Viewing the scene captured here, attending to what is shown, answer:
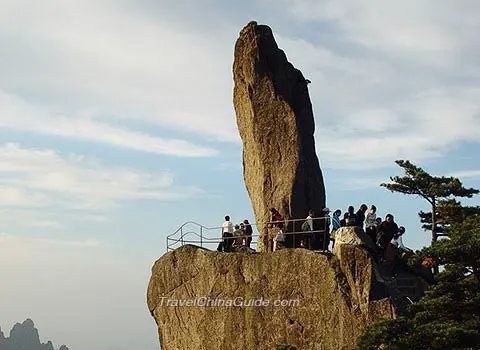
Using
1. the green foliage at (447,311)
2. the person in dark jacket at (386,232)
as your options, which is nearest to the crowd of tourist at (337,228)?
the person in dark jacket at (386,232)

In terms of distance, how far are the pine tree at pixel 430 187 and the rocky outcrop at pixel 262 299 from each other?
538cm

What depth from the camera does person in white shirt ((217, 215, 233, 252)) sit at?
25109 millimetres

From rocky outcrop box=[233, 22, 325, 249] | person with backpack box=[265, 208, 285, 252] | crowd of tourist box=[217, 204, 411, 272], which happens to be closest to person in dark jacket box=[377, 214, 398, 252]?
crowd of tourist box=[217, 204, 411, 272]

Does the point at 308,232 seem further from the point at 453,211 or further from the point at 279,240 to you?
the point at 453,211

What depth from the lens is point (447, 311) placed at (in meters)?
17.0

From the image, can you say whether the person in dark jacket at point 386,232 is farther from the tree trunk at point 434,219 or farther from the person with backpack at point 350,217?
the tree trunk at point 434,219

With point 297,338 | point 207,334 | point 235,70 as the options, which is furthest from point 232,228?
point 235,70

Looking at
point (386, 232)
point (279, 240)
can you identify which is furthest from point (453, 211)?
point (279, 240)

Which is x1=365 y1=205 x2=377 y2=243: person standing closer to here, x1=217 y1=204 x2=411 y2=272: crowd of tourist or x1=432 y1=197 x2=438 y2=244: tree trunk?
x1=217 y1=204 x2=411 y2=272: crowd of tourist

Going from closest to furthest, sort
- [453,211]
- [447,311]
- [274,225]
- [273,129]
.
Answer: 1. [447,311]
2. [453,211]
3. [274,225]
4. [273,129]

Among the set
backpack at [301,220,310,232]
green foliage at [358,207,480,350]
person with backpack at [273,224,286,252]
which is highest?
backpack at [301,220,310,232]

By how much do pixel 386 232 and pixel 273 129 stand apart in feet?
23.7

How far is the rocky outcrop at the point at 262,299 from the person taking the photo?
19.5m

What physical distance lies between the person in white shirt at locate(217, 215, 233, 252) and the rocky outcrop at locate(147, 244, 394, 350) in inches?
Result: 36.6
